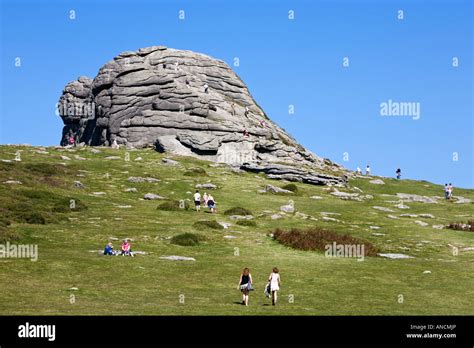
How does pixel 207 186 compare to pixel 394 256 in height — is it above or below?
above

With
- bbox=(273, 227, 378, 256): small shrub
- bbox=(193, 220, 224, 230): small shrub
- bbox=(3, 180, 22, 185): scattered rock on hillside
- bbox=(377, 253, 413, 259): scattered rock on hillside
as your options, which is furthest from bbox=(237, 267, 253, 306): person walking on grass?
bbox=(3, 180, 22, 185): scattered rock on hillside

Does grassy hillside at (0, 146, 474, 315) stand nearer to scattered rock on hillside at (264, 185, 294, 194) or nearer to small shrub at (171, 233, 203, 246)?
small shrub at (171, 233, 203, 246)

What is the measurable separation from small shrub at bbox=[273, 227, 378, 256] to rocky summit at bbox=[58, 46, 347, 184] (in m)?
42.2

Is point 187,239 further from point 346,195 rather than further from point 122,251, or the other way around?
point 346,195

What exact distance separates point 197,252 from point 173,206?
1925 cm

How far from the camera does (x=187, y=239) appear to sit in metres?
50.7

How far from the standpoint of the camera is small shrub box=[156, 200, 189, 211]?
216 feet

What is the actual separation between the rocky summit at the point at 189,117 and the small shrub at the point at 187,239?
46131mm

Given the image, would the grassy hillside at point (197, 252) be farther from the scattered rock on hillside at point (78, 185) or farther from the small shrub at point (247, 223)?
the scattered rock on hillside at point (78, 185)

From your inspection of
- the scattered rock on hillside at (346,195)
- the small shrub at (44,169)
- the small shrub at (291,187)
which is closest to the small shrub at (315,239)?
the small shrub at (291,187)

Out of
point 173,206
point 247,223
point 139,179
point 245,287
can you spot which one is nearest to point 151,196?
→ point 173,206

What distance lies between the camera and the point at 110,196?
70.8m
